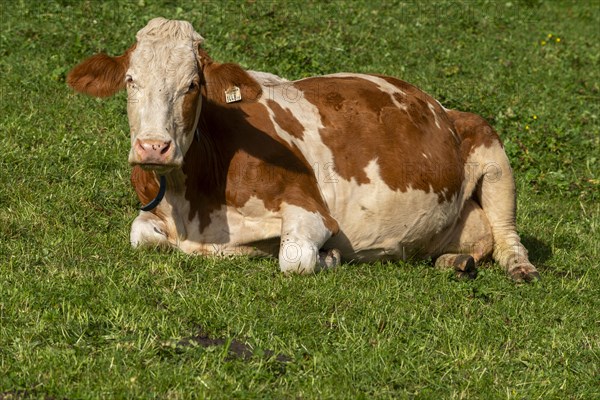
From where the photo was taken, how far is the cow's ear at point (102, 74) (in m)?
8.16

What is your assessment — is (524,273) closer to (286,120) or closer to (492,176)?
(492,176)

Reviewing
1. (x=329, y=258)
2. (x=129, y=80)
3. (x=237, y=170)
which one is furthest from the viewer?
(x=329, y=258)

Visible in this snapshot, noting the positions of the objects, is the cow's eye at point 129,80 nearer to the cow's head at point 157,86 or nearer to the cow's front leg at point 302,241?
the cow's head at point 157,86

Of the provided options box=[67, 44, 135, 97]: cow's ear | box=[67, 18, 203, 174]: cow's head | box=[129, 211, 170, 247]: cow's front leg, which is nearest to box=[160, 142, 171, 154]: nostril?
box=[67, 18, 203, 174]: cow's head

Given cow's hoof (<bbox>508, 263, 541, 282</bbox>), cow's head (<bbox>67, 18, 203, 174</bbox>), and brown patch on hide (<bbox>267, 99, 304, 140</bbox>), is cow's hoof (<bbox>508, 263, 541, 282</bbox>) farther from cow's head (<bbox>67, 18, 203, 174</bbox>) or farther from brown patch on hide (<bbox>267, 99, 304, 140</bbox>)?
cow's head (<bbox>67, 18, 203, 174</bbox>)

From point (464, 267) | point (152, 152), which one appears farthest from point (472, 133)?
point (152, 152)

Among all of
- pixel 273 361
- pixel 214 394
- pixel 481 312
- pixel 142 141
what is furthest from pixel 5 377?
pixel 481 312

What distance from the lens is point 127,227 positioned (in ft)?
30.4

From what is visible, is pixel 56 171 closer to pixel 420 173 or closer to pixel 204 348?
pixel 420 173

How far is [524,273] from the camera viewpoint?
930 cm

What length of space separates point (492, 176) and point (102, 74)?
153 inches

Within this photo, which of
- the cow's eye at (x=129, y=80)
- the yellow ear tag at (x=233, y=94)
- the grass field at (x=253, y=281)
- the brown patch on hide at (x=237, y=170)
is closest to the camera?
the grass field at (x=253, y=281)

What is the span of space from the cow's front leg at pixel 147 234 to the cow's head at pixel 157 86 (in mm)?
836

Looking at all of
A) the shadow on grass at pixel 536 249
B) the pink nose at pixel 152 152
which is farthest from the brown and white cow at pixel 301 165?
the shadow on grass at pixel 536 249
